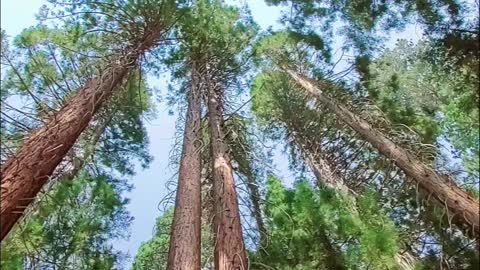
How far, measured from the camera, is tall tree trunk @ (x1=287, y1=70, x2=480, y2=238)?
14.4ft

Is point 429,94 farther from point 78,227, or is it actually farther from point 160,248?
point 78,227

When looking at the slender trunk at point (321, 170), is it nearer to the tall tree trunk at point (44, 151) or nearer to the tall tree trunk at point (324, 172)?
the tall tree trunk at point (324, 172)

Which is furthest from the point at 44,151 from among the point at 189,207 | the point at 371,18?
the point at 371,18

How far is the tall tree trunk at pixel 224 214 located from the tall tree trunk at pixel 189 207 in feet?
0.75

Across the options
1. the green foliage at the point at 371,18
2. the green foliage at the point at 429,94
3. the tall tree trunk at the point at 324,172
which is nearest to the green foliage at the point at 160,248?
the tall tree trunk at the point at 324,172

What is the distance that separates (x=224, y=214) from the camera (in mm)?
5258

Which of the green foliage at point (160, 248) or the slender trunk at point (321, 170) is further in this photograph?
the slender trunk at point (321, 170)

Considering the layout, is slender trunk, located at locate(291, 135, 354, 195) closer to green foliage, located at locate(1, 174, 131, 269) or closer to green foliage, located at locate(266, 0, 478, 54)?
green foliage, located at locate(266, 0, 478, 54)

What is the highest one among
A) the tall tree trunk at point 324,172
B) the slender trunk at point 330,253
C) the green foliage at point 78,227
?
the tall tree trunk at point 324,172

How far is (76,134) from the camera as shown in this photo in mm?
4438

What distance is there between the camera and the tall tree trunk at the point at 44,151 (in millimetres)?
3295

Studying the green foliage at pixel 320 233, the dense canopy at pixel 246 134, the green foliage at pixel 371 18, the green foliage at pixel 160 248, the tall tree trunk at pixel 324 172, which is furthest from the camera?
the tall tree trunk at pixel 324 172

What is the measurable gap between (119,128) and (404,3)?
5.69 meters

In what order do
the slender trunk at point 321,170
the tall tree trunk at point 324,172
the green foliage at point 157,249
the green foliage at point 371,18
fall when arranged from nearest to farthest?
the green foliage at point 371,18 < the green foliage at point 157,249 < the tall tree trunk at point 324,172 < the slender trunk at point 321,170
